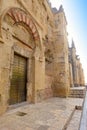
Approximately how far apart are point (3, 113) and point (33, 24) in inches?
147

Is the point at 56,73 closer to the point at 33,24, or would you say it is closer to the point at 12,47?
the point at 33,24

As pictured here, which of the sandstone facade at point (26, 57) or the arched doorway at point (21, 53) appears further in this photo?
the arched doorway at point (21, 53)

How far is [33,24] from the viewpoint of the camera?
16.6 ft

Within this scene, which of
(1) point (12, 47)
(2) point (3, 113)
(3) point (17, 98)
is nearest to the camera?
(2) point (3, 113)

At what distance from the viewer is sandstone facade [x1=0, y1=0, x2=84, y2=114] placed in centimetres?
330

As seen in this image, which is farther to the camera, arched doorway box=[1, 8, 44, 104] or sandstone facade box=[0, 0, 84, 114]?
arched doorway box=[1, 8, 44, 104]

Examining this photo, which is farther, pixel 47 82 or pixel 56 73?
pixel 56 73

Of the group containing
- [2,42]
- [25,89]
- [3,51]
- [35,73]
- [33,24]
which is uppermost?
[33,24]

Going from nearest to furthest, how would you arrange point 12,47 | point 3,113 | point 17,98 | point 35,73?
point 3,113 → point 12,47 → point 17,98 → point 35,73

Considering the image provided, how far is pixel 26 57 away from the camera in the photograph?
4812 millimetres

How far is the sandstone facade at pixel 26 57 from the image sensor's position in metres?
3.30

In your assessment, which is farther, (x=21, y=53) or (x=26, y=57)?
(x=26, y=57)

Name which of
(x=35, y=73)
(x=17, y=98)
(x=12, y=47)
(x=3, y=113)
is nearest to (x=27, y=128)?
(x=3, y=113)

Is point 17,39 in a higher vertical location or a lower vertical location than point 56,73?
higher
